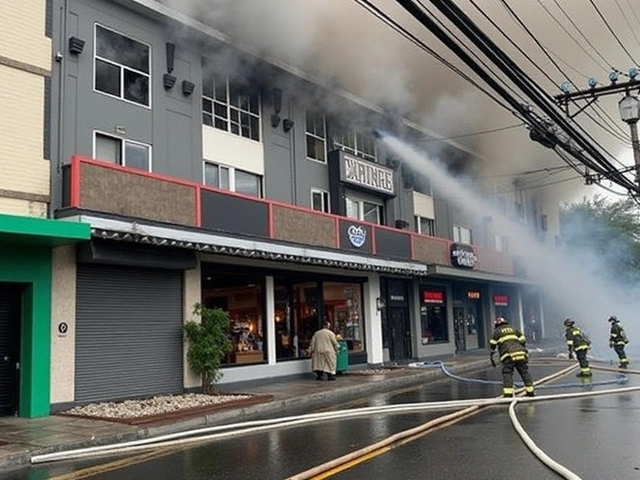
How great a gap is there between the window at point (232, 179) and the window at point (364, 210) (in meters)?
4.01

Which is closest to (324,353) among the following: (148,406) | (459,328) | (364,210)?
(148,406)

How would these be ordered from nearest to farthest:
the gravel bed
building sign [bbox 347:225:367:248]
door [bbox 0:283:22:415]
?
1. the gravel bed
2. door [bbox 0:283:22:415]
3. building sign [bbox 347:225:367:248]

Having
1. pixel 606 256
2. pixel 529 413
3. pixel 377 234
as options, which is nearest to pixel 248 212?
pixel 377 234

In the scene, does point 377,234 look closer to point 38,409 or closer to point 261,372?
point 261,372

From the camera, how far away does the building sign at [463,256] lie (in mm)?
24344

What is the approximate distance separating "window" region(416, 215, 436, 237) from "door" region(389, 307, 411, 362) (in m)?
3.51

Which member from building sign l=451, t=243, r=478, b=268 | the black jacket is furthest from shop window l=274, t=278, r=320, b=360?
building sign l=451, t=243, r=478, b=268

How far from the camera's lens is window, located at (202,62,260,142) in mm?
16219

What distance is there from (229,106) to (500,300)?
1925cm

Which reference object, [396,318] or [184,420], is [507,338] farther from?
[396,318]

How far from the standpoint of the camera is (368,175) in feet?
68.9

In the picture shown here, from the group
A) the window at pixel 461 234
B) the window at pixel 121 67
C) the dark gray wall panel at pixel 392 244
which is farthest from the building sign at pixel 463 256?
the window at pixel 121 67

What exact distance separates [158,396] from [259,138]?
7.30m

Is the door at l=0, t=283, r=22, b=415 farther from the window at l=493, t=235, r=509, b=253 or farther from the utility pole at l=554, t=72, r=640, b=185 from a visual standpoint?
the window at l=493, t=235, r=509, b=253
